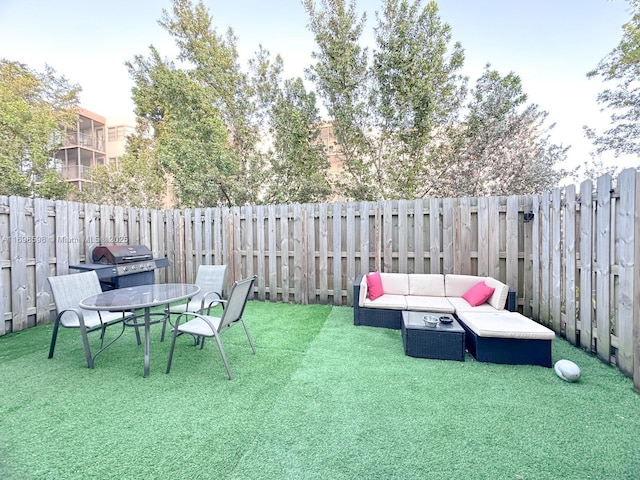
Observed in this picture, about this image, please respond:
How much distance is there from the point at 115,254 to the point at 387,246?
4441 millimetres

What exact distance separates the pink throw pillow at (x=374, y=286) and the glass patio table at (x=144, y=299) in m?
2.35

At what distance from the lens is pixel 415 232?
469 cm

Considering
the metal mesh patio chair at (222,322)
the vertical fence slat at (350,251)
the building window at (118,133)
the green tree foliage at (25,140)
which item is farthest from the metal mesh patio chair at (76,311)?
the building window at (118,133)

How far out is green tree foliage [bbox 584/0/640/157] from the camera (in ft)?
21.1

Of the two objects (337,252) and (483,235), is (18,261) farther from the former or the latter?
(483,235)

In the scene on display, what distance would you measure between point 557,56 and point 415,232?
5.97m

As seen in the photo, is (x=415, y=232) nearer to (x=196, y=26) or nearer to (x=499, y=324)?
(x=499, y=324)

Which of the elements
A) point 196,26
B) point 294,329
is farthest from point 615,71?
point 196,26

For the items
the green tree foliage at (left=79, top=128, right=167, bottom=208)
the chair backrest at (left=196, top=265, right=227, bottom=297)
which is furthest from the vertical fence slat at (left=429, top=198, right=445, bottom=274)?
the green tree foliage at (left=79, top=128, right=167, bottom=208)

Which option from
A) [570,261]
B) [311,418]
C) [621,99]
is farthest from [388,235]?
[621,99]

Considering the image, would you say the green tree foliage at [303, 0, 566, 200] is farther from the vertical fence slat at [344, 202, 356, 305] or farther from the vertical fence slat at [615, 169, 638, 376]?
the vertical fence slat at [615, 169, 638, 376]

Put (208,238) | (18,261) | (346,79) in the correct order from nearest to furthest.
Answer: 1. (18,261)
2. (208,238)
3. (346,79)

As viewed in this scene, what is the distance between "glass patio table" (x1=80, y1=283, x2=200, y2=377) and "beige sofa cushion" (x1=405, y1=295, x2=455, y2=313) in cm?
275

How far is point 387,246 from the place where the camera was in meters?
4.85
